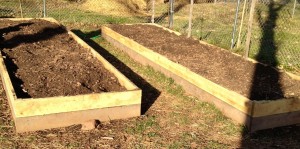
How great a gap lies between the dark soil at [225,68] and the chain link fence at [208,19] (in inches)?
52.3

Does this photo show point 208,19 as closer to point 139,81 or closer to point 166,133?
point 139,81

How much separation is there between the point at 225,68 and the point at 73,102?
3.65 m

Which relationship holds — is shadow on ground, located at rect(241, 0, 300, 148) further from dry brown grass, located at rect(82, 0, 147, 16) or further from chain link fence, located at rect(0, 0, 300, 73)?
dry brown grass, located at rect(82, 0, 147, 16)

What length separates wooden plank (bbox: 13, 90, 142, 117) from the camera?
5.14 meters

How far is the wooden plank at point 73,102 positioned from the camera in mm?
5141

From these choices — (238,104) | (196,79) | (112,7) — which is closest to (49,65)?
(196,79)

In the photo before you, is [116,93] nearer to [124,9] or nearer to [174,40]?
[174,40]

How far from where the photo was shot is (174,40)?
10055 millimetres

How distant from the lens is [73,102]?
541 centimetres

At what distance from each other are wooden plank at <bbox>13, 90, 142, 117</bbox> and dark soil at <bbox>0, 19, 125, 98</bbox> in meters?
0.48

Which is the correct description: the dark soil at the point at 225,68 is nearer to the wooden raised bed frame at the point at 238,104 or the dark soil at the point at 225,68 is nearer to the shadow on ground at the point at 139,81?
the wooden raised bed frame at the point at 238,104

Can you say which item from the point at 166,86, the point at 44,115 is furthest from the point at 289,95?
the point at 44,115

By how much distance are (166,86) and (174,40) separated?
2.78m

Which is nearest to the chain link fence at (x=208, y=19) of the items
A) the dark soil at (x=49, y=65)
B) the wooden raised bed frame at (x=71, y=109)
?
the dark soil at (x=49, y=65)
